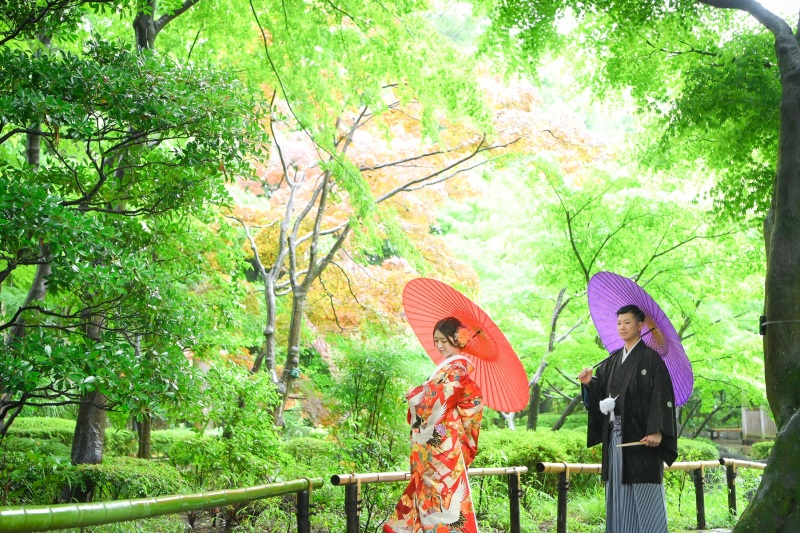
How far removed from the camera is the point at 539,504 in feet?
25.6

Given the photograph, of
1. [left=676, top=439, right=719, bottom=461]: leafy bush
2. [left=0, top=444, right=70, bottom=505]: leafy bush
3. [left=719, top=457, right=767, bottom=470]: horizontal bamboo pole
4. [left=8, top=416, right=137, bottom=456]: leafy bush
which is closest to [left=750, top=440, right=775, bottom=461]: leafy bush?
[left=676, top=439, right=719, bottom=461]: leafy bush

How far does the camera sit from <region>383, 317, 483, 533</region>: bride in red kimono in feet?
13.5

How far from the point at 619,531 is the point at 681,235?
698 cm

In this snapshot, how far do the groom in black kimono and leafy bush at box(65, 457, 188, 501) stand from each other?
3.18 m

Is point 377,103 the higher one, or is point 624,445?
point 377,103

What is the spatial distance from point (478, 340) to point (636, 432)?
1.06m

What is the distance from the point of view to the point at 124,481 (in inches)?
225

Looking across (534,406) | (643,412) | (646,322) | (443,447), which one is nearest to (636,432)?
(643,412)

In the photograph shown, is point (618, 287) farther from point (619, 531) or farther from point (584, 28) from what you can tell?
point (584, 28)

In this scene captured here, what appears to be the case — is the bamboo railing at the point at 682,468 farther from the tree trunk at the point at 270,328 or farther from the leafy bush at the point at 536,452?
the tree trunk at the point at 270,328

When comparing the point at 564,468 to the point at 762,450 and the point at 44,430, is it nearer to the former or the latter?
the point at 44,430

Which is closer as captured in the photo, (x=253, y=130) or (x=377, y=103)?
(x=253, y=130)

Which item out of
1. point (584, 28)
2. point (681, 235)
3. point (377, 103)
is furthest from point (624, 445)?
point (681, 235)

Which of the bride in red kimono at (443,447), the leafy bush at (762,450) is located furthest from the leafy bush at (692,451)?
the bride in red kimono at (443,447)
